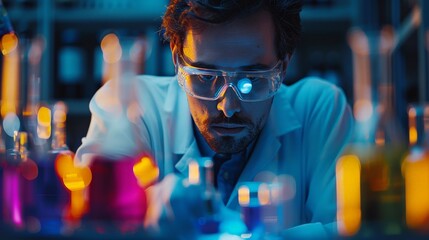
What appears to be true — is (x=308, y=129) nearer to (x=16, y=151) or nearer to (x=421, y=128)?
(x=421, y=128)

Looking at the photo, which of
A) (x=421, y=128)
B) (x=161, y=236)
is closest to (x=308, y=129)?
(x=421, y=128)

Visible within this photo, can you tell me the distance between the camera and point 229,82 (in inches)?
39.0

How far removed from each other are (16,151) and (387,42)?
6.58 feet

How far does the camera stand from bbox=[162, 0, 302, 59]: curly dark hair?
3.44 feet

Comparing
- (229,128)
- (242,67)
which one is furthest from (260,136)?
(242,67)

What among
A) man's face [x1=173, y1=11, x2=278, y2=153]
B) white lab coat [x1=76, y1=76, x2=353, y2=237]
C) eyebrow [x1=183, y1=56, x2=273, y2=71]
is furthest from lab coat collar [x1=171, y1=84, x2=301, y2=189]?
eyebrow [x1=183, y1=56, x2=273, y2=71]

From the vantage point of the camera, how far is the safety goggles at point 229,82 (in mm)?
993

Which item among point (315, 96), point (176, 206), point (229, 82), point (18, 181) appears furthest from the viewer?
point (315, 96)

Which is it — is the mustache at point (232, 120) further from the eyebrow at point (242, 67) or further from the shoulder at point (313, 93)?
the shoulder at point (313, 93)

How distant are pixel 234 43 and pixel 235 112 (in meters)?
0.13

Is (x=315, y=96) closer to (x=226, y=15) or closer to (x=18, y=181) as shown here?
(x=226, y=15)

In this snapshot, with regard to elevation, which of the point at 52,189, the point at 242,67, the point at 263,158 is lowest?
the point at 263,158

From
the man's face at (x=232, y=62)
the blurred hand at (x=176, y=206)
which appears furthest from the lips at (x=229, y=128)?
the blurred hand at (x=176, y=206)

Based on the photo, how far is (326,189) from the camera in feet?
3.92
